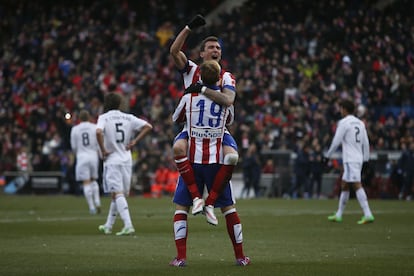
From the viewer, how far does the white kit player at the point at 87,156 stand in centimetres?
2380

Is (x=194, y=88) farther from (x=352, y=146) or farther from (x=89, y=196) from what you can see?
(x=89, y=196)

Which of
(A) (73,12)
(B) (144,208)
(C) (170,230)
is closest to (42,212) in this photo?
(B) (144,208)

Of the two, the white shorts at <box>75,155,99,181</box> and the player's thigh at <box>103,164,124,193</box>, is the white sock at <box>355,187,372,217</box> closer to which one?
the player's thigh at <box>103,164,124,193</box>

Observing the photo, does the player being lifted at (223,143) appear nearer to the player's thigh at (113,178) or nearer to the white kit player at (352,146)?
the player's thigh at (113,178)

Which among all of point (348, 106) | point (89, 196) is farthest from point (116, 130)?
point (89, 196)

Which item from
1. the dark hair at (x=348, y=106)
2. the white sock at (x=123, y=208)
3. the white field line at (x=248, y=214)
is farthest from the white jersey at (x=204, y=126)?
the white field line at (x=248, y=214)

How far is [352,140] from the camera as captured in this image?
2012 centimetres

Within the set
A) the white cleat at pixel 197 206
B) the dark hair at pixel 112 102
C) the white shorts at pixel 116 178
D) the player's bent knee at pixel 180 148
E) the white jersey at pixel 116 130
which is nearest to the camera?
the white cleat at pixel 197 206

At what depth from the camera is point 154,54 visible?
43.8 metres

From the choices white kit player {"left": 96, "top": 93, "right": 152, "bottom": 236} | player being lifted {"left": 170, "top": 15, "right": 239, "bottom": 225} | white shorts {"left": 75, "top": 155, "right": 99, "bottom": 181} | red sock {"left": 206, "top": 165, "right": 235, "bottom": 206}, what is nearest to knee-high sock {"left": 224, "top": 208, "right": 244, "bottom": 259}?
player being lifted {"left": 170, "top": 15, "right": 239, "bottom": 225}

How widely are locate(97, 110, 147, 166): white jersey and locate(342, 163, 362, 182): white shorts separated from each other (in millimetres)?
5215

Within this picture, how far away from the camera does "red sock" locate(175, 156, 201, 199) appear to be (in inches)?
436

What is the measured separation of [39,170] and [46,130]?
249cm

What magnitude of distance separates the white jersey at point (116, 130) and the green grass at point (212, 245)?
1436mm
